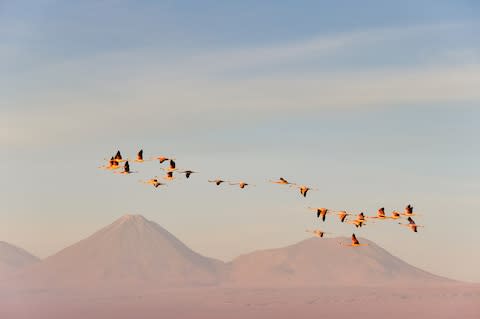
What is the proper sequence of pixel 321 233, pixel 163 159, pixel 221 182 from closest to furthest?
pixel 221 182 → pixel 163 159 → pixel 321 233

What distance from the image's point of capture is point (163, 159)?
92.7m

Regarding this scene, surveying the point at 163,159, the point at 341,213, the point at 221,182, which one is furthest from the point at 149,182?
the point at 341,213

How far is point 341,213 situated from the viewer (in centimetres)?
8888

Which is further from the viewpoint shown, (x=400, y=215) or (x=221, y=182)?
(x=400, y=215)

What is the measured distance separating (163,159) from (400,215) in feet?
81.8

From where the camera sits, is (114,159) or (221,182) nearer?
(221,182)

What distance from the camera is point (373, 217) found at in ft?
317

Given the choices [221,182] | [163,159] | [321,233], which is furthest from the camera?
[321,233]

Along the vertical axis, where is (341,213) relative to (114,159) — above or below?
below

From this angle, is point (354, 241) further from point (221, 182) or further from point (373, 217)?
point (221, 182)

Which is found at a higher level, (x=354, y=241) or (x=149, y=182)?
(x=149, y=182)

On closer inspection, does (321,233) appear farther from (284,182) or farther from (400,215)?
(284,182)

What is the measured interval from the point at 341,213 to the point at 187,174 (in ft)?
50.7

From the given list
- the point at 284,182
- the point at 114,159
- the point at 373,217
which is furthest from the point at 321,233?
the point at 114,159
